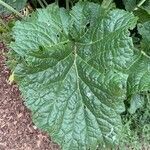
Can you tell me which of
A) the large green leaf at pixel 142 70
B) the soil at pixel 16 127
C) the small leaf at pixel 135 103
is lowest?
the small leaf at pixel 135 103

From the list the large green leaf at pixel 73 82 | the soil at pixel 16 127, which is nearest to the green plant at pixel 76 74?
the large green leaf at pixel 73 82

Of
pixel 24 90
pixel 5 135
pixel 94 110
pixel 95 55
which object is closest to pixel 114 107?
pixel 94 110

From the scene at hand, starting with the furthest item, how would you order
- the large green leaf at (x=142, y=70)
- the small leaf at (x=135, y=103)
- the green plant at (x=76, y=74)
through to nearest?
the small leaf at (x=135, y=103) → the large green leaf at (x=142, y=70) → the green plant at (x=76, y=74)

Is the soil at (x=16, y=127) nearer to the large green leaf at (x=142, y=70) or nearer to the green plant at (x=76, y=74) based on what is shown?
the green plant at (x=76, y=74)

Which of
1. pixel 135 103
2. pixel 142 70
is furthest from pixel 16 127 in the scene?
pixel 142 70

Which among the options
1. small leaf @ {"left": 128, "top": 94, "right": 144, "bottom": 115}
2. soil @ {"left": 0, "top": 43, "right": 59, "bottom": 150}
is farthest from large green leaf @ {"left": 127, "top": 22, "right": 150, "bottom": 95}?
soil @ {"left": 0, "top": 43, "right": 59, "bottom": 150}

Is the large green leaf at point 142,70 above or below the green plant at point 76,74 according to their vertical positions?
below

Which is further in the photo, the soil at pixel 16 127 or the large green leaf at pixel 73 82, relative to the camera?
the soil at pixel 16 127

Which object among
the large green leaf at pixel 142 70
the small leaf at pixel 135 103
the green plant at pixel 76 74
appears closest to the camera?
the green plant at pixel 76 74

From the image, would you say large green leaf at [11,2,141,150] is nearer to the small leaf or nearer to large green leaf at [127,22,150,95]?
large green leaf at [127,22,150,95]
